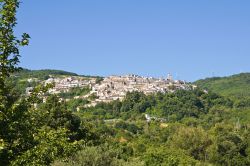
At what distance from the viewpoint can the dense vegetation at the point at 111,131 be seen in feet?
42.2

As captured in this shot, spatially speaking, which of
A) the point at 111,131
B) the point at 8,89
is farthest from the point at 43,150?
the point at 111,131

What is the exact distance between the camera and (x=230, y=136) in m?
92.4

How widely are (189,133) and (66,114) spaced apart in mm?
45674

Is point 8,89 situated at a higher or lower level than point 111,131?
higher

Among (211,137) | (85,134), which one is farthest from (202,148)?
(85,134)

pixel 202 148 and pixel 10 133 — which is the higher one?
pixel 10 133

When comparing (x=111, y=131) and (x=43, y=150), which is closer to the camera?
(x=43, y=150)

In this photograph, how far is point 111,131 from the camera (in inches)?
4540

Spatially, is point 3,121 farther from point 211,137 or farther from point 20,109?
point 211,137

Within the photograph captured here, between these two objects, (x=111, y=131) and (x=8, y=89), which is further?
(x=111, y=131)

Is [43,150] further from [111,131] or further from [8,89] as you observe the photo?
[111,131]

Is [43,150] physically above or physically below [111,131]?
above

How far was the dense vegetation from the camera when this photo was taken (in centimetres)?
1285

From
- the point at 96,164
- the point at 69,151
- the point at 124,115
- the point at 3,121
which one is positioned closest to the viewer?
the point at 3,121
